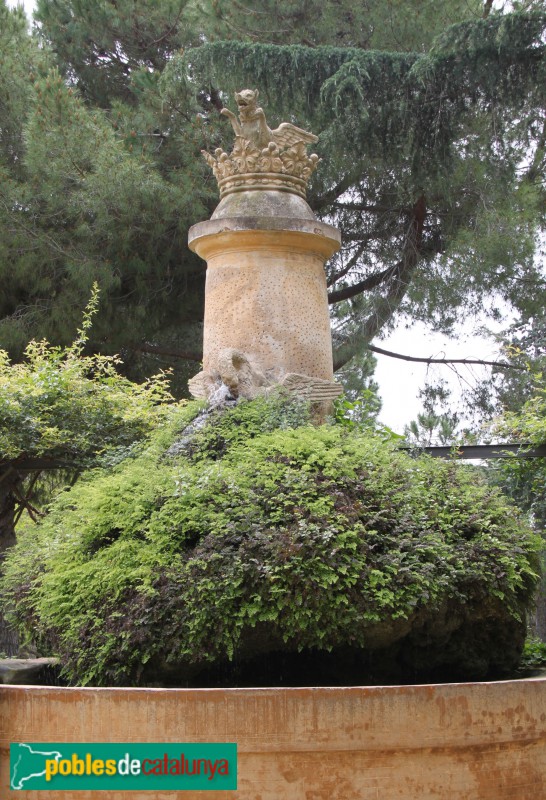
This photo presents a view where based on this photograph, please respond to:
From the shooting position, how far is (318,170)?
13.7 meters

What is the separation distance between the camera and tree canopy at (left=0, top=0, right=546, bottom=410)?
1284 cm

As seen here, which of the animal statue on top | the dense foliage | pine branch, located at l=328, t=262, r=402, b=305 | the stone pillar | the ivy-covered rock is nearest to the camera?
the ivy-covered rock

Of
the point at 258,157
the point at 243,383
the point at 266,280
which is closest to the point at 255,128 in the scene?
the point at 258,157

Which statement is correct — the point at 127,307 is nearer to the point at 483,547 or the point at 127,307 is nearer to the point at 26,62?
the point at 26,62

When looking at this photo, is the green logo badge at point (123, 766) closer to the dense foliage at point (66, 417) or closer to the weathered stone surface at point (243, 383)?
the weathered stone surface at point (243, 383)

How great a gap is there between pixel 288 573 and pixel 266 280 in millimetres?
3144

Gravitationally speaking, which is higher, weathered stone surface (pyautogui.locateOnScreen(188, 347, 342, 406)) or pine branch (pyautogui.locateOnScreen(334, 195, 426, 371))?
pine branch (pyautogui.locateOnScreen(334, 195, 426, 371))

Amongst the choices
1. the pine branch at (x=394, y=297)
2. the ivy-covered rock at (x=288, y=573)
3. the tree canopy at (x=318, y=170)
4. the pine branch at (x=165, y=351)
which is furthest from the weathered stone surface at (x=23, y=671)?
the pine branch at (x=165, y=351)

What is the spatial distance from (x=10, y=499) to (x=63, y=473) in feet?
3.35

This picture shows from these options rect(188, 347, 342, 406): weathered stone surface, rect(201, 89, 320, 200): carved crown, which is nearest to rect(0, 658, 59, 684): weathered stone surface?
rect(188, 347, 342, 406): weathered stone surface

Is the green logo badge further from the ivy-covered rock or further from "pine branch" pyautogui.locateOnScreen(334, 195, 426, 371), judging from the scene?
"pine branch" pyautogui.locateOnScreen(334, 195, 426, 371)

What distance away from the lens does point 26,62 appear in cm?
1435

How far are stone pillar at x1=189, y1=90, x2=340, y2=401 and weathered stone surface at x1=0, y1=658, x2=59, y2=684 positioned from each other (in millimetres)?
2274

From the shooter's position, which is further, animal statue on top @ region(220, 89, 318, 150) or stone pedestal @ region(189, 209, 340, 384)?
animal statue on top @ region(220, 89, 318, 150)
